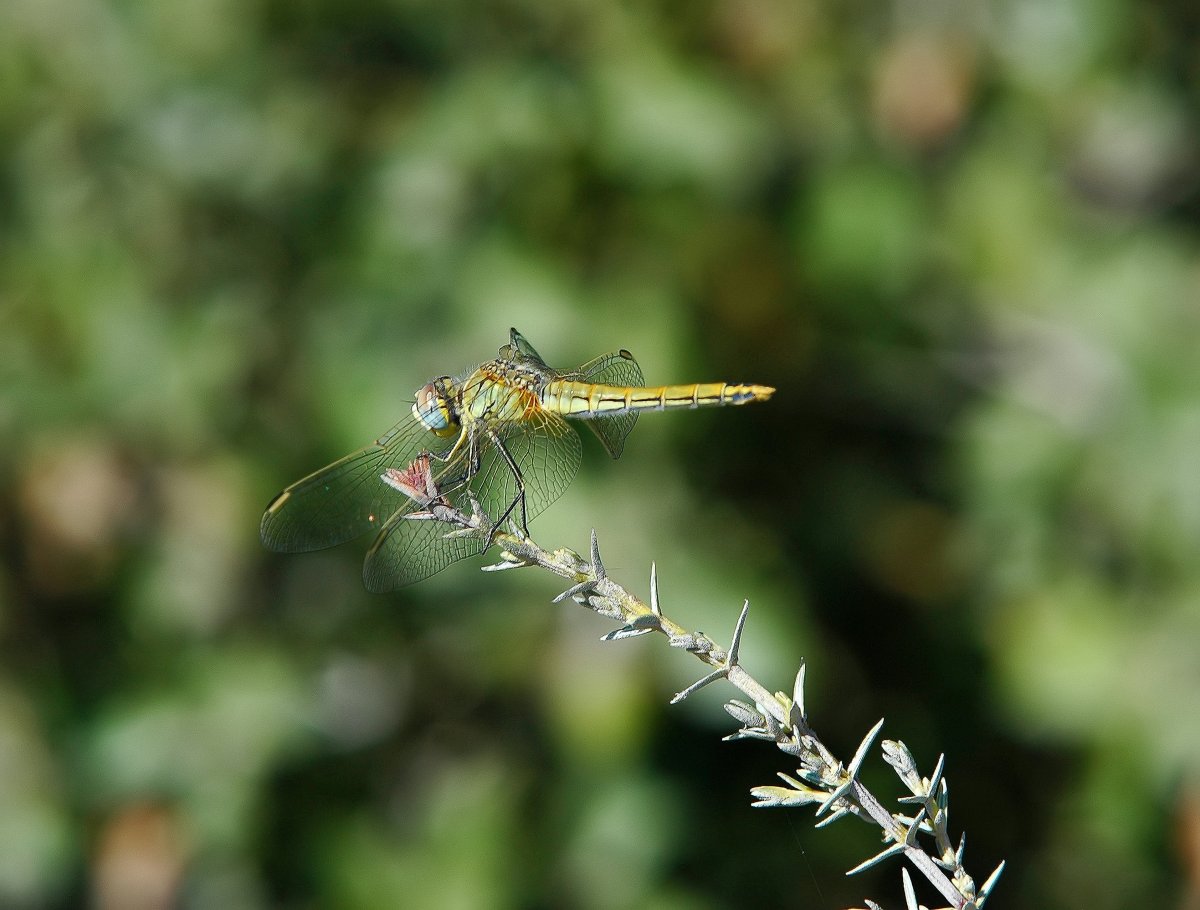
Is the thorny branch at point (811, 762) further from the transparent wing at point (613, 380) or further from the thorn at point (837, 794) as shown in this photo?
the transparent wing at point (613, 380)

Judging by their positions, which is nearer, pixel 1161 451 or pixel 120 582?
pixel 1161 451

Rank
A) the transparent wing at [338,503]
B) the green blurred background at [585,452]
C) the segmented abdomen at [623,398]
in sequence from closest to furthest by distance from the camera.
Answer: the transparent wing at [338,503], the segmented abdomen at [623,398], the green blurred background at [585,452]

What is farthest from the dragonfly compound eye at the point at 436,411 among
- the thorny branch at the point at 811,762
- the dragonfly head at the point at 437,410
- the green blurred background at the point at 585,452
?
the thorny branch at the point at 811,762

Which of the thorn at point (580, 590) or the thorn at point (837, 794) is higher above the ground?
the thorn at point (580, 590)

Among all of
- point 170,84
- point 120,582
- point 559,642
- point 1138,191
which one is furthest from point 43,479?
point 1138,191

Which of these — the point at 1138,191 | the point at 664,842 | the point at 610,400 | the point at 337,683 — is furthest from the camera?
the point at 1138,191

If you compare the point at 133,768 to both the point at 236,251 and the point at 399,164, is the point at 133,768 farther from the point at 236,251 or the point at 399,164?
the point at 399,164

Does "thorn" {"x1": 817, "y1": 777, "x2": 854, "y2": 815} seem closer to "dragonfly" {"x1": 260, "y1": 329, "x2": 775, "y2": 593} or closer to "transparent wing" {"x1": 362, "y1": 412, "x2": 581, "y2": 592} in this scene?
"transparent wing" {"x1": 362, "y1": 412, "x2": 581, "y2": 592}

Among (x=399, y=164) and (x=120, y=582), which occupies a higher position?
(x=399, y=164)
